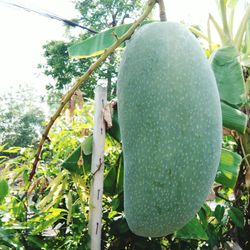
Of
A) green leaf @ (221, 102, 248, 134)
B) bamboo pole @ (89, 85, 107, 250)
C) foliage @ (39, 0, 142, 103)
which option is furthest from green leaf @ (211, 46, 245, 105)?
foliage @ (39, 0, 142, 103)

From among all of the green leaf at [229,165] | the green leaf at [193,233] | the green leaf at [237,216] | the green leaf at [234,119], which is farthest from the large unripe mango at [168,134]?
the green leaf at [237,216]

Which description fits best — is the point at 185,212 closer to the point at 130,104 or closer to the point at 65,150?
the point at 130,104

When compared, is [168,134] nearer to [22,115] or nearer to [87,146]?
[87,146]

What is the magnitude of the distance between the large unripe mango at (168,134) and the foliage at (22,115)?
20477 mm

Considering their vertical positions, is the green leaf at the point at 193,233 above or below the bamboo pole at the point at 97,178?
below

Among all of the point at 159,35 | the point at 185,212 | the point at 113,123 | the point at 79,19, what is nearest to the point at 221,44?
the point at 113,123

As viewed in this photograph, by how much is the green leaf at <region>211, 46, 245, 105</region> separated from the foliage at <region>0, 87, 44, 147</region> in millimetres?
19958

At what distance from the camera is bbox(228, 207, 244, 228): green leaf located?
1.65 metres

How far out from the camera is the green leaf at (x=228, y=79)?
122 centimetres

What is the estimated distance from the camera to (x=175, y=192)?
57 centimetres

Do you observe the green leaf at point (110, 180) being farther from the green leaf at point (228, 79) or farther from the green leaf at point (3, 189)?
the green leaf at point (228, 79)

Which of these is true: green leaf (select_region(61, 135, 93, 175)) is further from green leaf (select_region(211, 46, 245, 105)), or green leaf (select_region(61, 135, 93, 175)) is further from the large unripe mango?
the large unripe mango

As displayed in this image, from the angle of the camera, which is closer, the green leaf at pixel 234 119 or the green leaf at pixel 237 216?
the green leaf at pixel 234 119

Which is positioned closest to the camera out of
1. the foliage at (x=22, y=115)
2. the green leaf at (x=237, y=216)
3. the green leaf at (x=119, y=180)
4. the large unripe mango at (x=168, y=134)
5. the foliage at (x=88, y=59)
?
the large unripe mango at (x=168, y=134)
